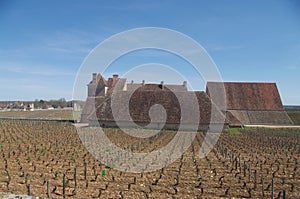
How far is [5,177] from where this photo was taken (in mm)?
10266

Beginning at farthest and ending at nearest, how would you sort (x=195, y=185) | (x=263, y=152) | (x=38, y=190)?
(x=263, y=152)
(x=195, y=185)
(x=38, y=190)

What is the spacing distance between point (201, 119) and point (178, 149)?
1295cm

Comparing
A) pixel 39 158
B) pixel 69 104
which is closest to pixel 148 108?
pixel 39 158

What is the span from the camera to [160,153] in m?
16.1

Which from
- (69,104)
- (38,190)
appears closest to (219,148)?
(38,190)

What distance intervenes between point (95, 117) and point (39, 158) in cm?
1850

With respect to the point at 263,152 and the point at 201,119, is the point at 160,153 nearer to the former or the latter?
the point at 263,152

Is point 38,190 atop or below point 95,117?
below

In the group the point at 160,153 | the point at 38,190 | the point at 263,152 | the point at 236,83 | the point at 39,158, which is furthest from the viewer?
the point at 236,83

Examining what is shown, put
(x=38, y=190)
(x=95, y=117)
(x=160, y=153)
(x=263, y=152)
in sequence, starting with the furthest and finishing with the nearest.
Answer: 1. (x=95, y=117)
2. (x=263, y=152)
3. (x=160, y=153)
4. (x=38, y=190)

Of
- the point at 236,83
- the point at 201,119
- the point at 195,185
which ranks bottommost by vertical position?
the point at 195,185

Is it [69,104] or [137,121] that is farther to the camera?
[69,104]

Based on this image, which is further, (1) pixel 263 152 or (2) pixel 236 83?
(2) pixel 236 83

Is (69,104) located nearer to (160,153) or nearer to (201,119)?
(201,119)
